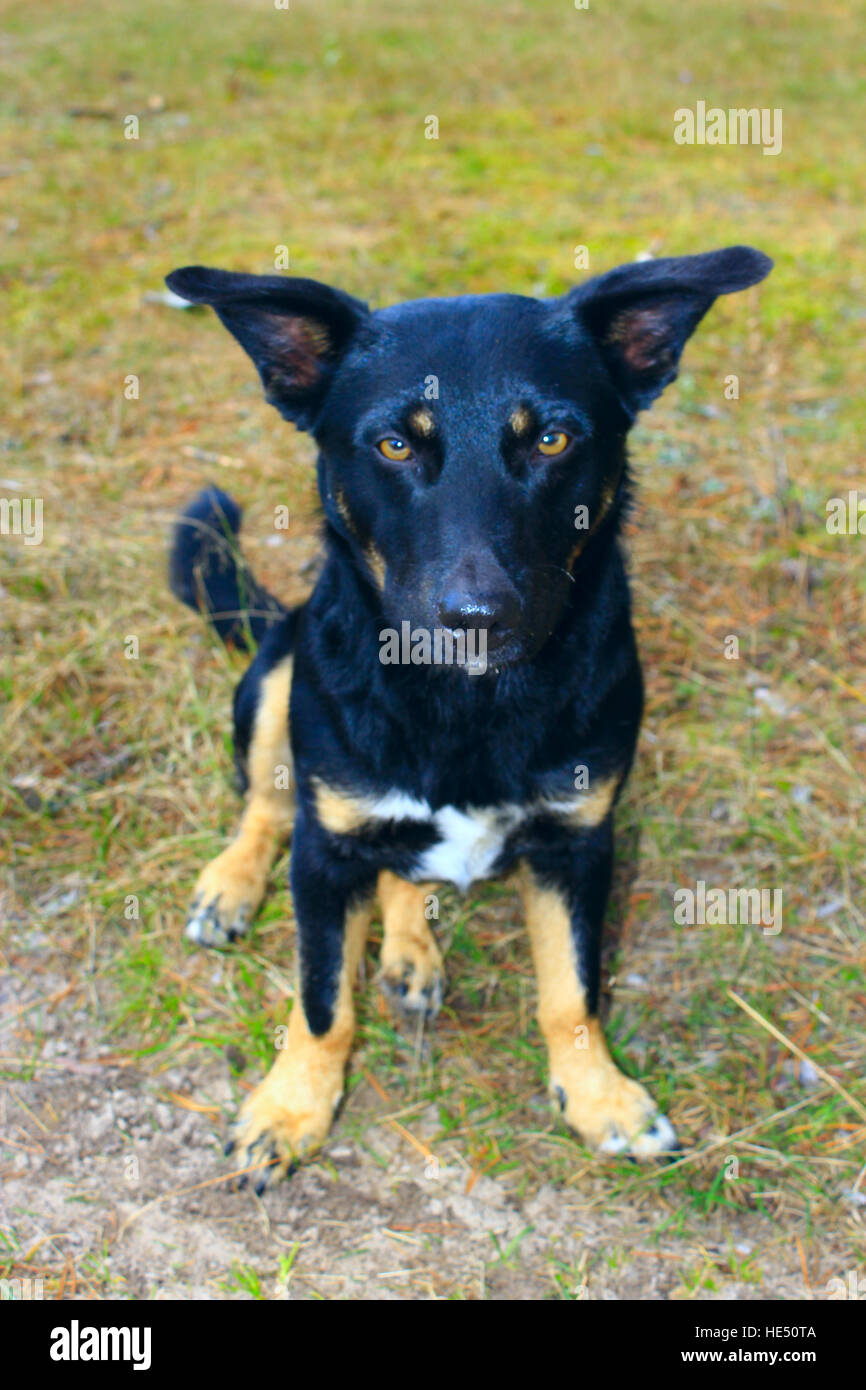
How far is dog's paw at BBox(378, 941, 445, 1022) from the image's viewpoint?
9.59 ft

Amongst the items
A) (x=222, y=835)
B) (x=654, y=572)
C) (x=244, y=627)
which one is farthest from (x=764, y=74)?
(x=222, y=835)

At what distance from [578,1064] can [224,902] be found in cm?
109

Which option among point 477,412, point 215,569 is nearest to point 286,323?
point 477,412

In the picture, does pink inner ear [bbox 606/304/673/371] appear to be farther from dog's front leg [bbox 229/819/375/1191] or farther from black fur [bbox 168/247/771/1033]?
dog's front leg [bbox 229/819/375/1191]

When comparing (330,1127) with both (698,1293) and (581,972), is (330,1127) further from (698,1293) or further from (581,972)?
(698,1293)

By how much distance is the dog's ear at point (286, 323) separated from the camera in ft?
7.09

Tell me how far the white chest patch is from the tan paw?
47cm

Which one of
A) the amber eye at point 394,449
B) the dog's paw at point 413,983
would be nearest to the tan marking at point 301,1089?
the dog's paw at point 413,983

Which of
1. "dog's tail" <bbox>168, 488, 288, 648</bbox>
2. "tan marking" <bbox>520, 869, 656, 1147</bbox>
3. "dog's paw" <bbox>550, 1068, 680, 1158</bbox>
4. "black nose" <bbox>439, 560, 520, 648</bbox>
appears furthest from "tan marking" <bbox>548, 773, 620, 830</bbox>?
"dog's tail" <bbox>168, 488, 288, 648</bbox>

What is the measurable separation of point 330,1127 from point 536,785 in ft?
3.41

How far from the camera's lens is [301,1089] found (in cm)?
266

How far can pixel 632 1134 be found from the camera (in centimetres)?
263

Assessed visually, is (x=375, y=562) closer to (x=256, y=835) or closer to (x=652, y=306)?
(x=652, y=306)

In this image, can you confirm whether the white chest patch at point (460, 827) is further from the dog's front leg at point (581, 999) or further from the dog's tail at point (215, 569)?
the dog's tail at point (215, 569)
